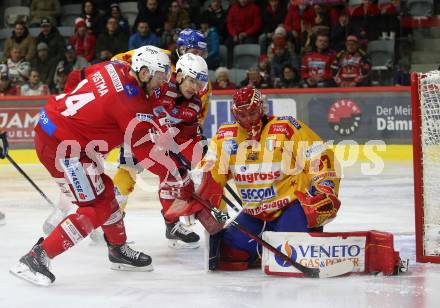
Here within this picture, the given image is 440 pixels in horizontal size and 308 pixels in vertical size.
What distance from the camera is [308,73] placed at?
1047 centimetres

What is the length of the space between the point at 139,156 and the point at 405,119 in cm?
567

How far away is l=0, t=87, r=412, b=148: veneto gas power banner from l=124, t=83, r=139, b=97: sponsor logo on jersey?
17.1 feet

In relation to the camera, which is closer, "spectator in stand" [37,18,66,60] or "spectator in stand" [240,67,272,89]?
"spectator in stand" [240,67,272,89]

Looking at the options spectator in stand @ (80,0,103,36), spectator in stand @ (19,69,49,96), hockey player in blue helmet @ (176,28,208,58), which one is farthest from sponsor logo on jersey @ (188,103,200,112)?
spectator in stand @ (80,0,103,36)

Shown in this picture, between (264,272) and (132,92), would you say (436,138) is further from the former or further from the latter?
(132,92)

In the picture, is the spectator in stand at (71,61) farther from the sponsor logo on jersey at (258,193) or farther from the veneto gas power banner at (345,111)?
the sponsor logo on jersey at (258,193)

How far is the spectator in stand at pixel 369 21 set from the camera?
10820mm

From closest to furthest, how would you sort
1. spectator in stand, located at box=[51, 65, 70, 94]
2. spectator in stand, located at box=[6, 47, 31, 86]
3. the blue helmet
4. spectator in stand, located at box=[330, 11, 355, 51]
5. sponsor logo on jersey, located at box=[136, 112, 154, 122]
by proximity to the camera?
sponsor logo on jersey, located at box=[136, 112, 154, 122] < the blue helmet < spectator in stand, located at box=[330, 11, 355, 51] < spectator in stand, located at box=[51, 65, 70, 94] < spectator in stand, located at box=[6, 47, 31, 86]

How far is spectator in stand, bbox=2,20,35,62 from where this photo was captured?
11969 mm

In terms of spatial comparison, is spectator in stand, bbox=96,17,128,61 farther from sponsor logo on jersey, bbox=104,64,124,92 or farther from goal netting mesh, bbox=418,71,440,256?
goal netting mesh, bbox=418,71,440,256

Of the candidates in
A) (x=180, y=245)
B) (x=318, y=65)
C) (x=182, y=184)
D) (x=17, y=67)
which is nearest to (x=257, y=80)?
(x=318, y=65)

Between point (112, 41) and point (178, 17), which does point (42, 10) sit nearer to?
point (112, 41)

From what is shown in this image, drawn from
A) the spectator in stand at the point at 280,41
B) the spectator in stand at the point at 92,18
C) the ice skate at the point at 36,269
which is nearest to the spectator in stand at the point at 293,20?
the spectator in stand at the point at 280,41

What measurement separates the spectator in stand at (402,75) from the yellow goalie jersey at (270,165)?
542cm
